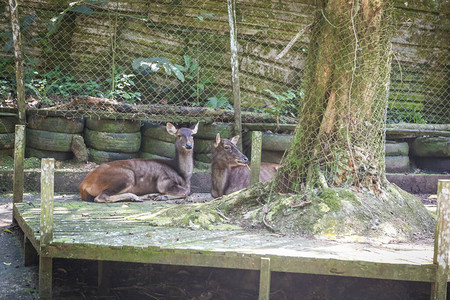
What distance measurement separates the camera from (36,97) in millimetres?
9547

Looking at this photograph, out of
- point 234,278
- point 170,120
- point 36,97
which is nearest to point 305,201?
point 234,278

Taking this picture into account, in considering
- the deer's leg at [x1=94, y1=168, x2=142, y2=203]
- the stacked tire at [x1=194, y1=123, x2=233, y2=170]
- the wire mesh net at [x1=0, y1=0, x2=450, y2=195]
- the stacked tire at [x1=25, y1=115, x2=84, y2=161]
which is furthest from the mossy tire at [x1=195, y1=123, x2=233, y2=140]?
the stacked tire at [x1=25, y1=115, x2=84, y2=161]

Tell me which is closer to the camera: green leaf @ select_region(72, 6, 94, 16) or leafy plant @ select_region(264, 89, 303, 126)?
leafy plant @ select_region(264, 89, 303, 126)

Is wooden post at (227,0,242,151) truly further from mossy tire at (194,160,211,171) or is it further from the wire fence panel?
the wire fence panel

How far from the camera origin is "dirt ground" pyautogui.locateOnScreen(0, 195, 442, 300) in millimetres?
4754

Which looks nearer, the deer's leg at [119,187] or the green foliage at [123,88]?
the deer's leg at [119,187]

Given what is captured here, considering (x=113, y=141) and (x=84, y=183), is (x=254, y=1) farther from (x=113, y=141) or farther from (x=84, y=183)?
(x=84, y=183)

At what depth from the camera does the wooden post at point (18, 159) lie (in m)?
6.16

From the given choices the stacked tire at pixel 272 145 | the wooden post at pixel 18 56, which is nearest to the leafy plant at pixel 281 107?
the stacked tire at pixel 272 145

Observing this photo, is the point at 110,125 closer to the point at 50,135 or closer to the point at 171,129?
the point at 50,135

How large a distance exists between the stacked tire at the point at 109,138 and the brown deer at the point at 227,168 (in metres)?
1.67

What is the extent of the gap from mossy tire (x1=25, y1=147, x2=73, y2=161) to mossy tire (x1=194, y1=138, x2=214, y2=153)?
2236mm

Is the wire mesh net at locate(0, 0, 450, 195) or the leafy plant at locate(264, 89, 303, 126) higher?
the wire mesh net at locate(0, 0, 450, 195)

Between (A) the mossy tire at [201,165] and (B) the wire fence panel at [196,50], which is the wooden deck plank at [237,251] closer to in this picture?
(A) the mossy tire at [201,165]
